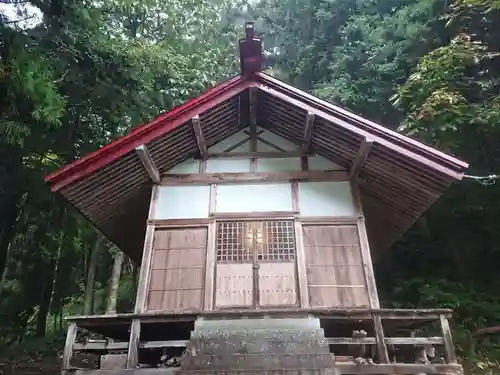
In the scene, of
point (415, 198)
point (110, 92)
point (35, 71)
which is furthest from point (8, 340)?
point (415, 198)

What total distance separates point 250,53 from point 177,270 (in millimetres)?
3955

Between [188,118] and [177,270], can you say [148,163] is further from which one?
[177,270]

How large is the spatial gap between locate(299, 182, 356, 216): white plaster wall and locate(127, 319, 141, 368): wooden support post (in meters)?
3.19

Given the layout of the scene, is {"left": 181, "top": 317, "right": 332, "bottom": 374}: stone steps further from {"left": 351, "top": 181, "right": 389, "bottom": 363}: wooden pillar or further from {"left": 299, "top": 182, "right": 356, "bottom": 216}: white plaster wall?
{"left": 299, "top": 182, "right": 356, "bottom": 216}: white plaster wall

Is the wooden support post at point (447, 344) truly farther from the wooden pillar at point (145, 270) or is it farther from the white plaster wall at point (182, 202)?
the wooden pillar at point (145, 270)

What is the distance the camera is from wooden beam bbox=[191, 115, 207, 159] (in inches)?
312

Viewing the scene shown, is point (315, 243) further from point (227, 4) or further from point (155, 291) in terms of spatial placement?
point (227, 4)

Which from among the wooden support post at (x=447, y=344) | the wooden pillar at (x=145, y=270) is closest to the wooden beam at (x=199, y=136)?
the wooden pillar at (x=145, y=270)

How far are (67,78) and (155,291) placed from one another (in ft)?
19.4

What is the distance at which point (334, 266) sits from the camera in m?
7.23

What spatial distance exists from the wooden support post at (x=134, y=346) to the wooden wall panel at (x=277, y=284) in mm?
1870

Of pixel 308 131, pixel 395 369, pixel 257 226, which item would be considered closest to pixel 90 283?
pixel 257 226

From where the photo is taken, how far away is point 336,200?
7.85 m

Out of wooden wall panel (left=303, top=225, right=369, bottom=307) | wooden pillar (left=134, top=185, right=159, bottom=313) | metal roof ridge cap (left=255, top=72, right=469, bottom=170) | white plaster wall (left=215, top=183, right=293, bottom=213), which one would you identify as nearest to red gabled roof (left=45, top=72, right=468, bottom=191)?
metal roof ridge cap (left=255, top=72, right=469, bottom=170)
